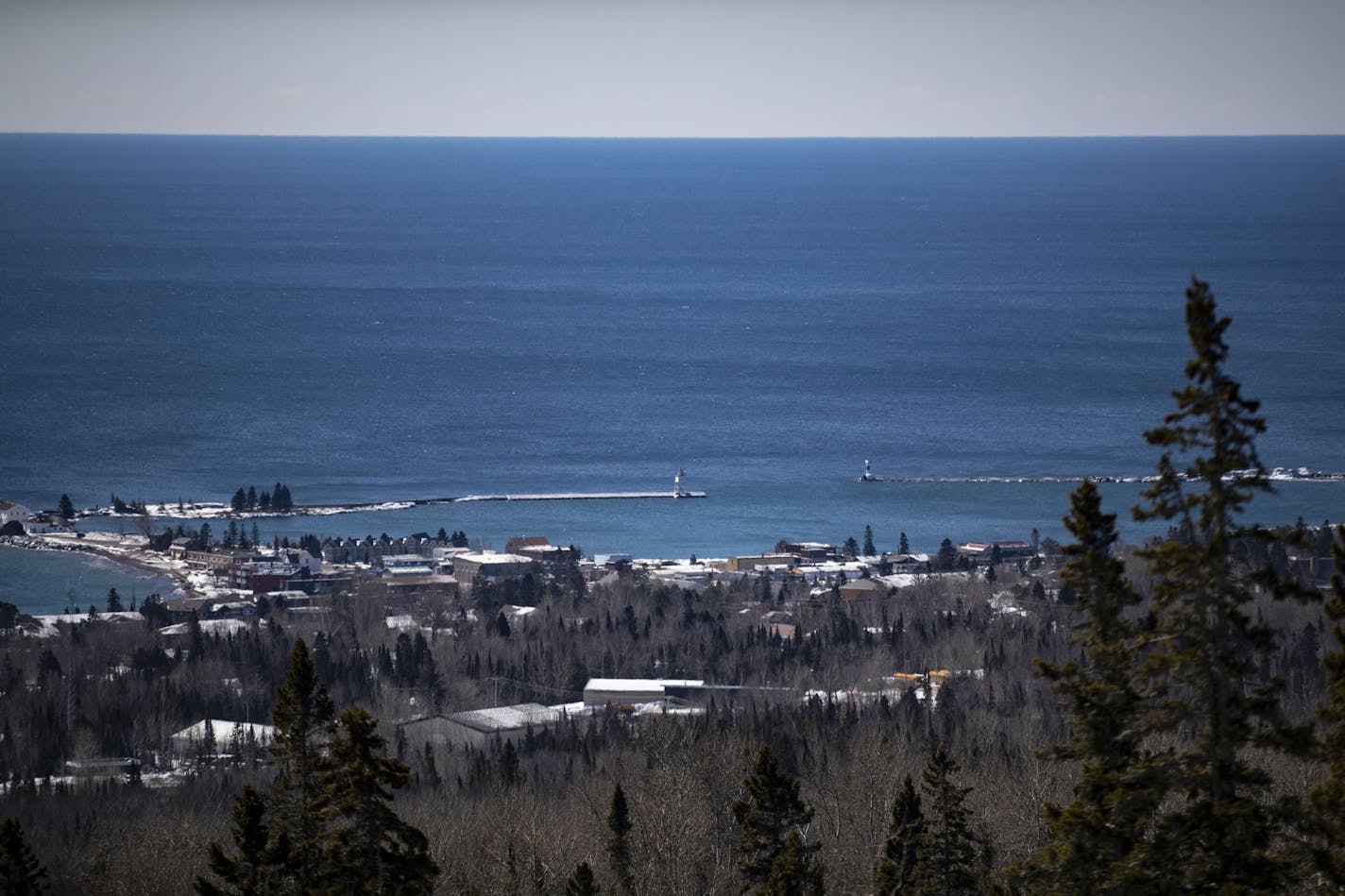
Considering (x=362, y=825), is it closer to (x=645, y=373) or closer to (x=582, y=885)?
(x=582, y=885)

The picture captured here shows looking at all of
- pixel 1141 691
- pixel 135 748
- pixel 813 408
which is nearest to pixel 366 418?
pixel 813 408

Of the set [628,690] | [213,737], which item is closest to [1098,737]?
[213,737]

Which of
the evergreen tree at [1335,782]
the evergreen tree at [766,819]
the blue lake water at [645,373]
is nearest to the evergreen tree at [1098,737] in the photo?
the evergreen tree at [1335,782]

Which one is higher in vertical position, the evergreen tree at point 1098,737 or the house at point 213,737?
the evergreen tree at point 1098,737

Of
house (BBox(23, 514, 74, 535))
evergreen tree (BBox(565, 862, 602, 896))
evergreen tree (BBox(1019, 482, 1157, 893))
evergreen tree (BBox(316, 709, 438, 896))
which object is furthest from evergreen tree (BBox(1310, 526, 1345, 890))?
house (BBox(23, 514, 74, 535))

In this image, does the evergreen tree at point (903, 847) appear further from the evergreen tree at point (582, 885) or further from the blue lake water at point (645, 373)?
the blue lake water at point (645, 373)

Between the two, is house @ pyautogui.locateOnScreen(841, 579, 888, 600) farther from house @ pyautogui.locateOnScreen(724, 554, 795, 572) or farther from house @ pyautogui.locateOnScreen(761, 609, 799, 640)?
house @ pyautogui.locateOnScreen(724, 554, 795, 572)
